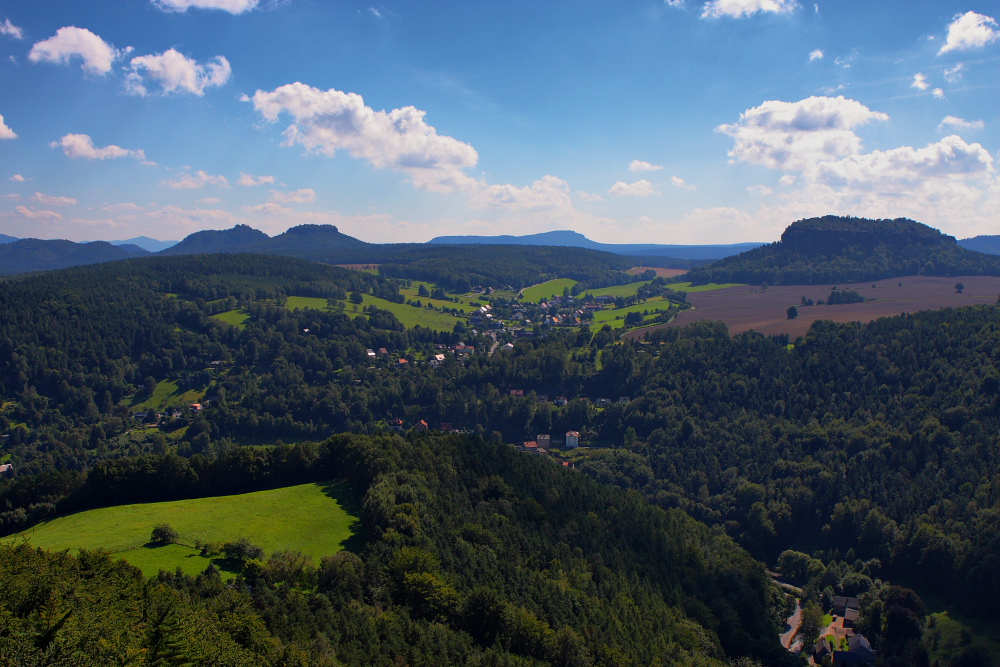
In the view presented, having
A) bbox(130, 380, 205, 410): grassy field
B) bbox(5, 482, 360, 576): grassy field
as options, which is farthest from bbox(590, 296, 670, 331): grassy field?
bbox(5, 482, 360, 576): grassy field

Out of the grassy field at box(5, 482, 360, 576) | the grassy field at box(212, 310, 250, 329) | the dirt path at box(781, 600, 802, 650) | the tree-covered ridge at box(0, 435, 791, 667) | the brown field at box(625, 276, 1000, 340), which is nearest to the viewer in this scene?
the tree-covered ridge at box(0, 435, 791, 667)

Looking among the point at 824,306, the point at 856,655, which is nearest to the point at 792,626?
the point at 856,655

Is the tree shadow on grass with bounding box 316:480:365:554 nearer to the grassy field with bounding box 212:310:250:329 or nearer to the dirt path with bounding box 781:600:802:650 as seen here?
the dirt path with bounding box 781:600:802:650

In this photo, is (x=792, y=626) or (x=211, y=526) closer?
(x=211, y=526)

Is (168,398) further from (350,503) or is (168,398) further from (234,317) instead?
(350,503)

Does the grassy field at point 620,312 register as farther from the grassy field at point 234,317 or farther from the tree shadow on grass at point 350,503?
the tree shadow on grass at point 350,503

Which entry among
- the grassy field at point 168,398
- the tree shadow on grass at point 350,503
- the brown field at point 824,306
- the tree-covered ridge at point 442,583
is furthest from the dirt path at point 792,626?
the grassy field at point 168,398
